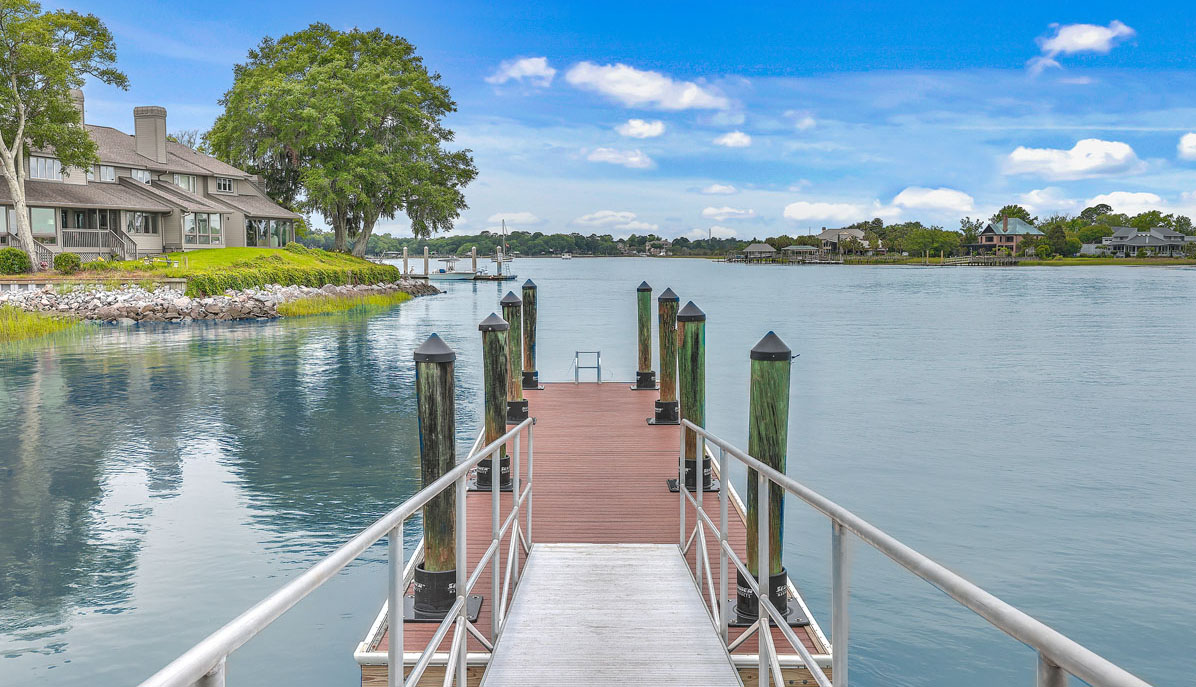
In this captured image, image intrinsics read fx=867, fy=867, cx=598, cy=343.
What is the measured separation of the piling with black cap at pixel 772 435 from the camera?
6.66 m

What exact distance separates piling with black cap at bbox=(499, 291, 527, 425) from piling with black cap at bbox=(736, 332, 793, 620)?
7.24 metres

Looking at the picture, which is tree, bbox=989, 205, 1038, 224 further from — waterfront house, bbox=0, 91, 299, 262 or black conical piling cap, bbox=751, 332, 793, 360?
black conical piling cap, bbox=751, 332, 793, 360

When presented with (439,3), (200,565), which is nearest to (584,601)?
(200,565)

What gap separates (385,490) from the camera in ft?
46.6

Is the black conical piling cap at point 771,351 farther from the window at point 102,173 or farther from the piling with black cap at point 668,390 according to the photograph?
the window at point 102,173

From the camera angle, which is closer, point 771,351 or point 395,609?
point 395,609

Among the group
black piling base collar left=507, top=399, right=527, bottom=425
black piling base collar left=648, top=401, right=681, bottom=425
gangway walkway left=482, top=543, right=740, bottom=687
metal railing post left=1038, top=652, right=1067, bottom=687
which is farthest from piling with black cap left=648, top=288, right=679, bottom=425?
metal railing post left=1038, top=652, right=1067, bottom=687

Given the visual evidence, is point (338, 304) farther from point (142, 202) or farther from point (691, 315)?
point (691, 315)

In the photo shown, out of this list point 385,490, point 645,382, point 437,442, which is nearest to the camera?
point 437,442

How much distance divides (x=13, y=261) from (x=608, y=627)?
42.8 m

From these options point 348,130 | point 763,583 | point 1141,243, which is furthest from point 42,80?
point 1141,243

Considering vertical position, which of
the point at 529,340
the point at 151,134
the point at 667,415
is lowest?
the point at 667,415

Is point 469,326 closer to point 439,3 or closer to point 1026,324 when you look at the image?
point 1026,324

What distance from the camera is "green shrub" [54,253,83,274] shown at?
40250 millimetres
